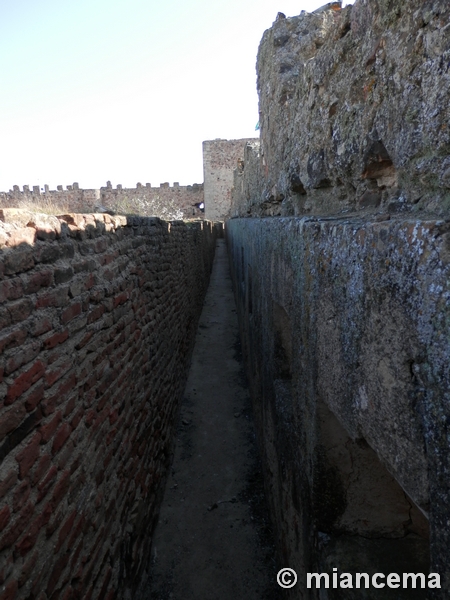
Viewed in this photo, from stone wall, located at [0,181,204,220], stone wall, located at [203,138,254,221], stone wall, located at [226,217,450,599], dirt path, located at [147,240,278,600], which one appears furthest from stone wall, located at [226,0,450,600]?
stone wall, located at [0,181,204,220]

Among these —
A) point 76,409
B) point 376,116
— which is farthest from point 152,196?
point 376,116

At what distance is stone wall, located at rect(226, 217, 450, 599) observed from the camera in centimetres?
86

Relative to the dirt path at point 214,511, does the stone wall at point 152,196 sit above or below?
above

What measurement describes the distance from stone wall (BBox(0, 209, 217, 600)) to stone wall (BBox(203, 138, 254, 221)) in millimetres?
26327

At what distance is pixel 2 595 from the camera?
1337 mm

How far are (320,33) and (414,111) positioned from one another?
2581 millimetres

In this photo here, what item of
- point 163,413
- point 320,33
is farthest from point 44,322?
point 320,33

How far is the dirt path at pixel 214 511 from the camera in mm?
2697

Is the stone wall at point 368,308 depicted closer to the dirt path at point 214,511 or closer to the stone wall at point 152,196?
the dirt path at point 214,511

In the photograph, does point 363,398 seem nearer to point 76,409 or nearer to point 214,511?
point 76,409

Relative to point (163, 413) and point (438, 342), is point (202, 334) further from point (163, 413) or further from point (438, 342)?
point (438, 342)

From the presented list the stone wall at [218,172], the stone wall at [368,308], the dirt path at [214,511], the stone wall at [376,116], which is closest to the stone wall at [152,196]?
the stone wall at [218,172]

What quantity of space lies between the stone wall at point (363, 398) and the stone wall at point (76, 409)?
1020 mm

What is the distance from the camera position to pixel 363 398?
1194 millimetres
